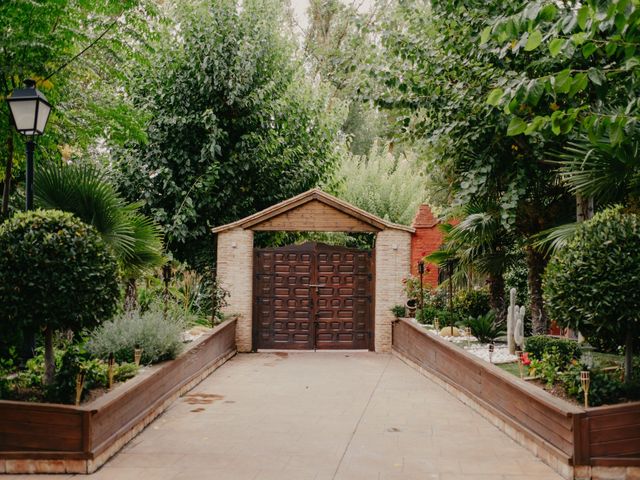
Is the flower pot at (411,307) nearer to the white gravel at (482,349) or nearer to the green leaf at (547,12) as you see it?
the white gravel at (482,349)

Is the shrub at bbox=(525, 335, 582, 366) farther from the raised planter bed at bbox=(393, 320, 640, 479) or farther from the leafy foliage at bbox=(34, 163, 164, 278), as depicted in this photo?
the leafy foliage at bbox=(34, 163, 164, 278)

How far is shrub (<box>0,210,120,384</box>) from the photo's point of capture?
5918 mm

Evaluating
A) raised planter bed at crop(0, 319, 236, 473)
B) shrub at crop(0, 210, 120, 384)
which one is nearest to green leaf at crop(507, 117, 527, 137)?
shrub at crop(0, 210, 120, 384)

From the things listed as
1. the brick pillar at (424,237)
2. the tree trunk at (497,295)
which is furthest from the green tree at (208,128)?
the tree trunk at (497,295)

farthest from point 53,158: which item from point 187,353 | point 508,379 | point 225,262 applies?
point 508,379

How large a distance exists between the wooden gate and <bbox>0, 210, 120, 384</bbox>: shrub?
8674 mm

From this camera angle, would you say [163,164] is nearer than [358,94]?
No

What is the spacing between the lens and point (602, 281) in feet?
20.4

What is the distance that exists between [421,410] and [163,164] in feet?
32.2

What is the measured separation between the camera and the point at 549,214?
11070mm

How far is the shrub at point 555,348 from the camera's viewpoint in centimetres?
795

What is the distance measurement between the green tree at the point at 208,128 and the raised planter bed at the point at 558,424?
345 inches

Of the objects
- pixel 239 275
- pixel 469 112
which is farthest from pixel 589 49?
pixel 239 275

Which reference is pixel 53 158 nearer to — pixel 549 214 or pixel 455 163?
pixel 455 163
